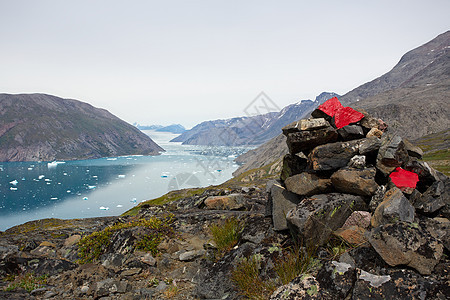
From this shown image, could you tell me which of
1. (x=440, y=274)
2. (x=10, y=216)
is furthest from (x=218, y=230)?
(x=10, y=216)

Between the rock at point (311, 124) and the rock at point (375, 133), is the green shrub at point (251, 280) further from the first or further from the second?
the rock at point (375, 133)

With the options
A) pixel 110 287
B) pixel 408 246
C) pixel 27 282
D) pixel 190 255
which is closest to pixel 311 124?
pixel 408 246

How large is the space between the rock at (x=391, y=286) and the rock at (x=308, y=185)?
3.17 meters

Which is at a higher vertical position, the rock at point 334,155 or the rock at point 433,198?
the rock at point 334,155

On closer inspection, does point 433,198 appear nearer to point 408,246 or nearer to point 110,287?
point 408,246

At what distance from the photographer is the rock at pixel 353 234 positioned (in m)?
6.47

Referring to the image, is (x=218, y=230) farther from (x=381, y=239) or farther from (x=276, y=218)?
(x=381, y=239)

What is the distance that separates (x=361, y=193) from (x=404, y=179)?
4.34ft

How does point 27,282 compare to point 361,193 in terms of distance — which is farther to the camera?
point 27,282

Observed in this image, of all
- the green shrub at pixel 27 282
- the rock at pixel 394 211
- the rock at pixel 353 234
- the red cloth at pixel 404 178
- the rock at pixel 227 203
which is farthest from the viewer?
the rock at pixel 227 203

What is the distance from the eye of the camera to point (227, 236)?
947cm

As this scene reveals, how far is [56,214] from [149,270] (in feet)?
446

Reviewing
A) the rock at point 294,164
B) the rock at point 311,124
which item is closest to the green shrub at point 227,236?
the rock at point 294,164

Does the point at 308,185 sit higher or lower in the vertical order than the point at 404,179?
higher
